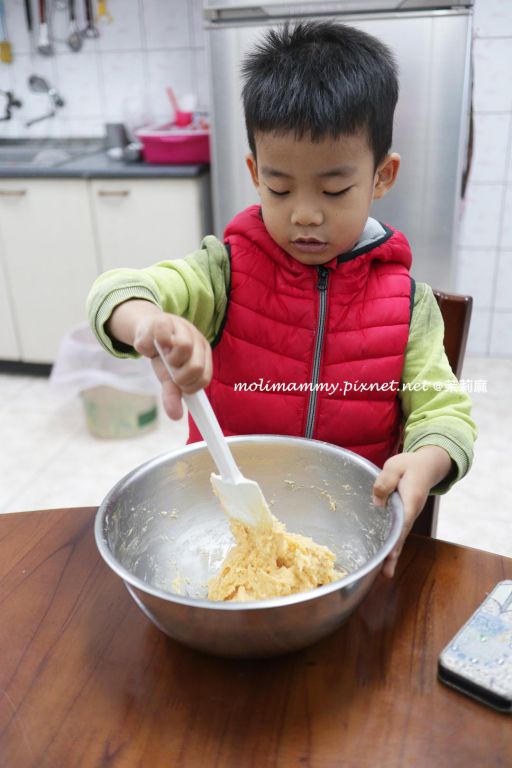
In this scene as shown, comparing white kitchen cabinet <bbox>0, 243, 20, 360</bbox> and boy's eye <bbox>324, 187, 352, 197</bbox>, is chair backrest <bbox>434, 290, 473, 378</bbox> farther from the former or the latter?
white kitchen cabinet <bbox>0, 243, 20, 360</bbox>

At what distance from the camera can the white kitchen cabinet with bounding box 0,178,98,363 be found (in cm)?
251

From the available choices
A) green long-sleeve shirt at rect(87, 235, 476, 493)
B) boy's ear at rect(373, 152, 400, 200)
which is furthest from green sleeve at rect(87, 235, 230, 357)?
boy's ear at rect(373, 152, 400, 200)

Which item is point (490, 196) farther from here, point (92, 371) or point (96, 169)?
point (92, 371)

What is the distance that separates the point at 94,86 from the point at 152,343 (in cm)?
262

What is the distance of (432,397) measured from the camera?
0.96 m

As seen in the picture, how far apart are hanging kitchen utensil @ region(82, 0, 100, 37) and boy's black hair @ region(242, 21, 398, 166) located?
86.1 inches

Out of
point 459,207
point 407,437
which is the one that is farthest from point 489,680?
point 459,207

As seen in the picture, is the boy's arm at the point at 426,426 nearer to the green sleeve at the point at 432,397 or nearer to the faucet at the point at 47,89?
the green sleeve at the point at 432,397

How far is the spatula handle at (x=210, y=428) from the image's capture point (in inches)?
26.9

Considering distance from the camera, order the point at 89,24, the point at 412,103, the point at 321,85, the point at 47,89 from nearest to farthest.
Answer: the point at 321,85, the point at 412,103, the point at 89,24, the point at 47,89

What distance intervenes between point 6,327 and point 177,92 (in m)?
1.19

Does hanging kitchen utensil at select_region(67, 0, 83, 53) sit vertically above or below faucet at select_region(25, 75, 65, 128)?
above

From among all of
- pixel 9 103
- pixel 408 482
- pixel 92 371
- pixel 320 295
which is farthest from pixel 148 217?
pixel 408 482

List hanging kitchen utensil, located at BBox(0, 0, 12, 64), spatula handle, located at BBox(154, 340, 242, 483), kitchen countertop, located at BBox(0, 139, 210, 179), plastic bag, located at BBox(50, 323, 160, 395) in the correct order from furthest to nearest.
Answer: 1. hanging kitchen utensil, located at BBox(0, 0, 12, 64)
2. kitchen countertop, located at BBox(0, 139, 210, 179)
3. plastic bag, located at BBox(50, 323, 160, 395)
4. spatula handle, located at BBox(154, 340, 242, 483)
